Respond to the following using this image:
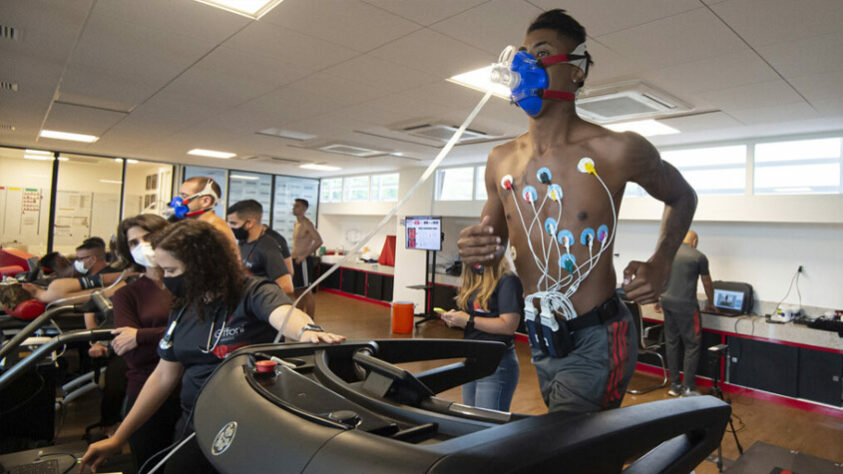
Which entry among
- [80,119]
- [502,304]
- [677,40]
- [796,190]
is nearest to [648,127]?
[796,190]

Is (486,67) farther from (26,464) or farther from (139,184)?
(139,184)

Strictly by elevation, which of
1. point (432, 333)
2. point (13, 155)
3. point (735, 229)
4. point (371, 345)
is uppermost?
point (13, 155)

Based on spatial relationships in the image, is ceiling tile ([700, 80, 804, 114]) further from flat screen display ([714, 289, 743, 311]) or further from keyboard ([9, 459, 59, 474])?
keyboard ([9, 459, 59, 474])

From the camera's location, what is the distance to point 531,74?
1075mm

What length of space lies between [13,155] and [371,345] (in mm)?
10164

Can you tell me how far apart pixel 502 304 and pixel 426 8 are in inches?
62.0

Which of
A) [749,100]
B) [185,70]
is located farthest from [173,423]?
[749,100]

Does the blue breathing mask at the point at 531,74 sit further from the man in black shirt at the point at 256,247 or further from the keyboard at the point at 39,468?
the man in black shirt at the point at 256,247

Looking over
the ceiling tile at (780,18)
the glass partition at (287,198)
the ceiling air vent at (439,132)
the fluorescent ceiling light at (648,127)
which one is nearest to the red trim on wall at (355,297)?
the glass partition at (287,198)

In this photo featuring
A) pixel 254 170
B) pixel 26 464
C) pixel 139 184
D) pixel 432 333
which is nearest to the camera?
pixel 26 464

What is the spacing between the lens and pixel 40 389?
261 centimetres

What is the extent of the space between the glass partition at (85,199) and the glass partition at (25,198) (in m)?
0.19

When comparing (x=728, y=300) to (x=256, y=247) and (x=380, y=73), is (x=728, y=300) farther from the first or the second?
(x=256, y=247)

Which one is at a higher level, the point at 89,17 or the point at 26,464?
the point at 89,17
